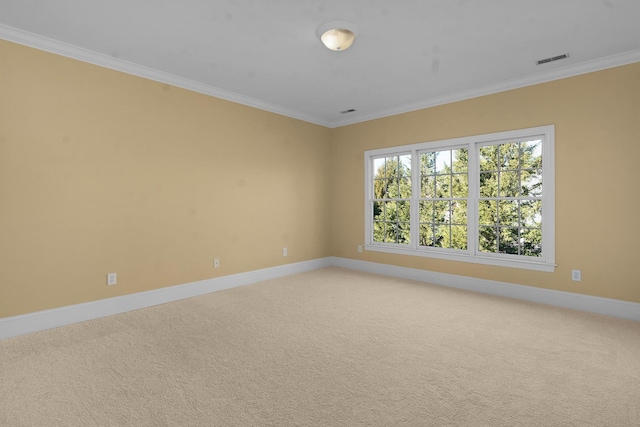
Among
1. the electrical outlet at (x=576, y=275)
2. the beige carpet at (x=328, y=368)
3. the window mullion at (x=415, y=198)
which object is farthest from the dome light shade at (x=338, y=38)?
the electrical outlet at (x=576, y=275)

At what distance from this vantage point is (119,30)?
289 cm

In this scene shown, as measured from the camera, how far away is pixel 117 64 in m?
3.49

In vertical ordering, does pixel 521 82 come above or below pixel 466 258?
above

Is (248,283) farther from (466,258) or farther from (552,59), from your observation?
(552,59)

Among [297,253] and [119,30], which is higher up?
[119,30]

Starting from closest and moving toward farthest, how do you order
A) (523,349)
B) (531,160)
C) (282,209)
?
(523,349)
(531,160)
(282,209)

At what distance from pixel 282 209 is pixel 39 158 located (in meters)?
3.12

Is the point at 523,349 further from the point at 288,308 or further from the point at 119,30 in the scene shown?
the point at 119,30

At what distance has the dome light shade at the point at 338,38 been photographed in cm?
284

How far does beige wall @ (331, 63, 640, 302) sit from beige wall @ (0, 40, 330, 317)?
312cm

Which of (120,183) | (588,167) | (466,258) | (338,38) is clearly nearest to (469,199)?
(466,258)

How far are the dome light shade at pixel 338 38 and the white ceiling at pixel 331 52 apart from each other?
0.35ft

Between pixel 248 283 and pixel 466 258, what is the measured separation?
3.17 meters

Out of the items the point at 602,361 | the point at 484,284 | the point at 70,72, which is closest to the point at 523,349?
the point at 602,361
